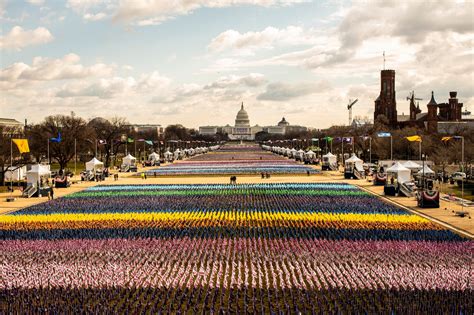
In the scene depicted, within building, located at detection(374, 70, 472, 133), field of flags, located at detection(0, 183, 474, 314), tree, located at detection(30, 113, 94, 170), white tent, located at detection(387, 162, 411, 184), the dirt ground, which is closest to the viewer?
field of flags, located at detection(0, 183, 474, 314)

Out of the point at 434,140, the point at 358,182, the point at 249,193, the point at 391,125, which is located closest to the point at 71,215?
the point at 249,193

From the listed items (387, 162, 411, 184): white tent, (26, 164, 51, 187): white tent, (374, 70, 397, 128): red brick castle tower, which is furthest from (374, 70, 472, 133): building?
(26, 164, 51, 187): white tent

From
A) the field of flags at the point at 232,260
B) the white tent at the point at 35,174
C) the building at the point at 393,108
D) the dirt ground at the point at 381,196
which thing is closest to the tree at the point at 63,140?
the dirt ground at the point at 381,196

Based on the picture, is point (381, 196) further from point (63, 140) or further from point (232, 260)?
point (63, 140)

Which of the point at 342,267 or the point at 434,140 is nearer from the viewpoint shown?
the point at 342,267

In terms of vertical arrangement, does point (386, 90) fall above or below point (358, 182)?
above

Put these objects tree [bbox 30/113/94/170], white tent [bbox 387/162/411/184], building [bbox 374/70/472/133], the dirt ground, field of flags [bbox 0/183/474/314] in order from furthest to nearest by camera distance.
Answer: building [bbox 374/70/472/133], tree [bbox 30/113/94/170], white tent [bbox 387/162/411/184], the dirt ground, field of flags [bbox 0/183/474/314]

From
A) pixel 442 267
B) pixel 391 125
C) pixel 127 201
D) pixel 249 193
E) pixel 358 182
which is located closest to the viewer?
pixel 442 267

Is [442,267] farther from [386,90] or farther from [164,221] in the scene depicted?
[386,90]

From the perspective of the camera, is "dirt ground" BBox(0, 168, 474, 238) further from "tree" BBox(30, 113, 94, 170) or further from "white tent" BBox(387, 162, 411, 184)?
"tree" BBox(30, 113, 94, 170)
